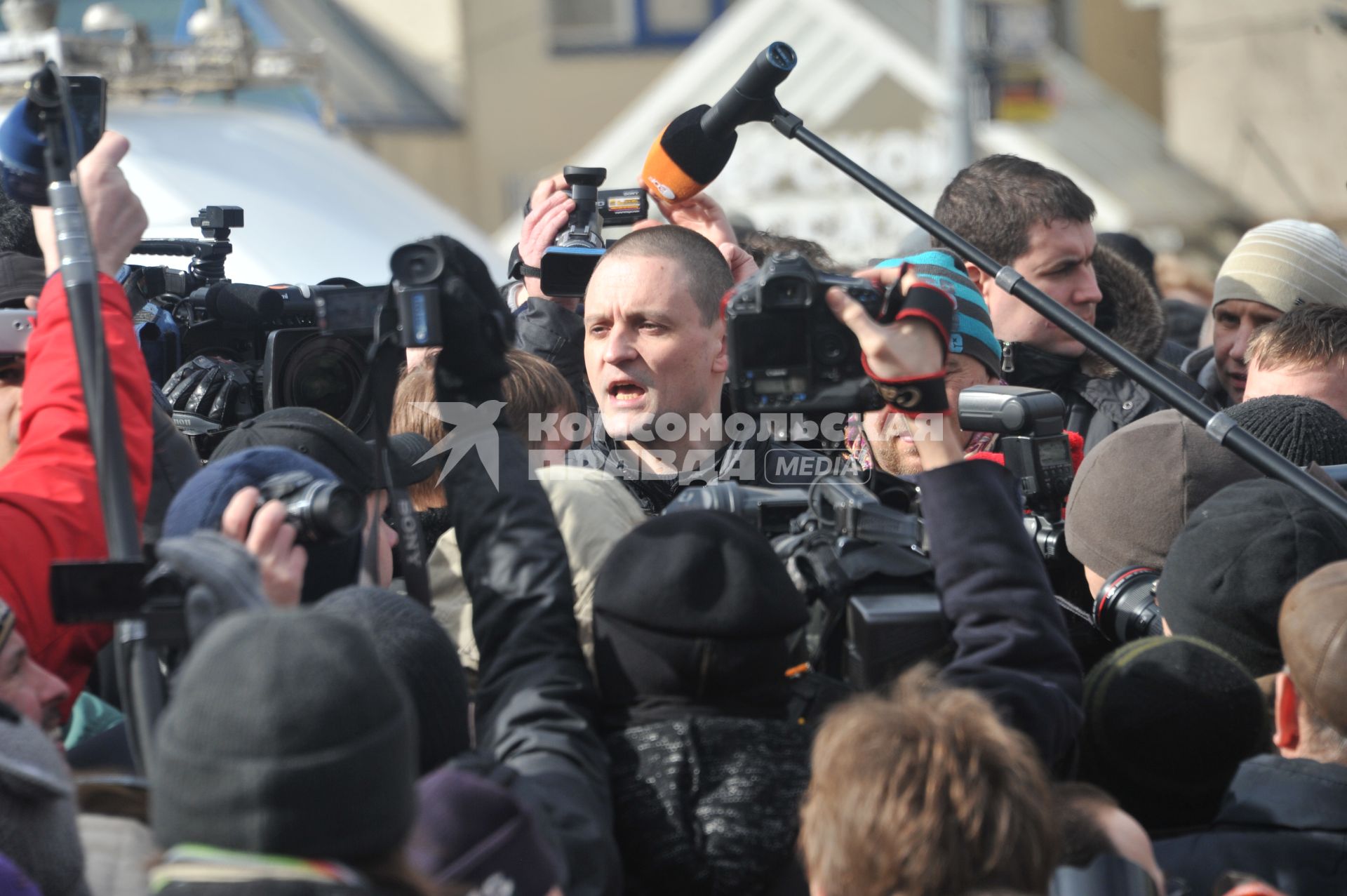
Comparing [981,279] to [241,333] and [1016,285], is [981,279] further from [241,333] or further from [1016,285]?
[241,333]

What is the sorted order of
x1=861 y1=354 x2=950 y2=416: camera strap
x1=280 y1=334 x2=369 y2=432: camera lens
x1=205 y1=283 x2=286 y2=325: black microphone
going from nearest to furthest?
x1=861 y1=354 x2=950 y2=416: camera strap, x1=280 y1=334 x2=369 y2=432: camera lens, x1=205 y1=283 x2=286 y2=325: black microphone

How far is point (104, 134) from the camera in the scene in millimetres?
2615

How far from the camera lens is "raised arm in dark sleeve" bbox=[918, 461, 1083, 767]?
2.30 meters

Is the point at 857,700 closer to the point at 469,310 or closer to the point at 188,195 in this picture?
the point at 469,310

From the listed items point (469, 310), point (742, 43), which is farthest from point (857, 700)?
point (742, 43)

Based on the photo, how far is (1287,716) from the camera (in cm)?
250

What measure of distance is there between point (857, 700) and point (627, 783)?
0.41m

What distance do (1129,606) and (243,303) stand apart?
6.58 feet

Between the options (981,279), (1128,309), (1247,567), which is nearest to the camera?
(1247,567)

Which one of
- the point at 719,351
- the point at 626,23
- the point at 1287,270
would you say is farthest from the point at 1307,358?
the point at 626,23

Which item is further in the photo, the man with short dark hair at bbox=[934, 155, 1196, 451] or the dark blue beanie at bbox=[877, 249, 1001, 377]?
the man with short dark hair at bbox=[934, 155, 1196, 451]

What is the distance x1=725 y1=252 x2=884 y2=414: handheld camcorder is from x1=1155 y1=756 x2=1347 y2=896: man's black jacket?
801 mm

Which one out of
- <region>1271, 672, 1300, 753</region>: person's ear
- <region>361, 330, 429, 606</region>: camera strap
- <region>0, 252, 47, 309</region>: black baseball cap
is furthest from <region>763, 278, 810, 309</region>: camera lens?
<region>0, 252, 47, 309</region>: black baseball cap

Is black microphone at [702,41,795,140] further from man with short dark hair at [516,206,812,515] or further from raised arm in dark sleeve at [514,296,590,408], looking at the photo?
raised arm in dark sleeve at [514,296,590,408]
